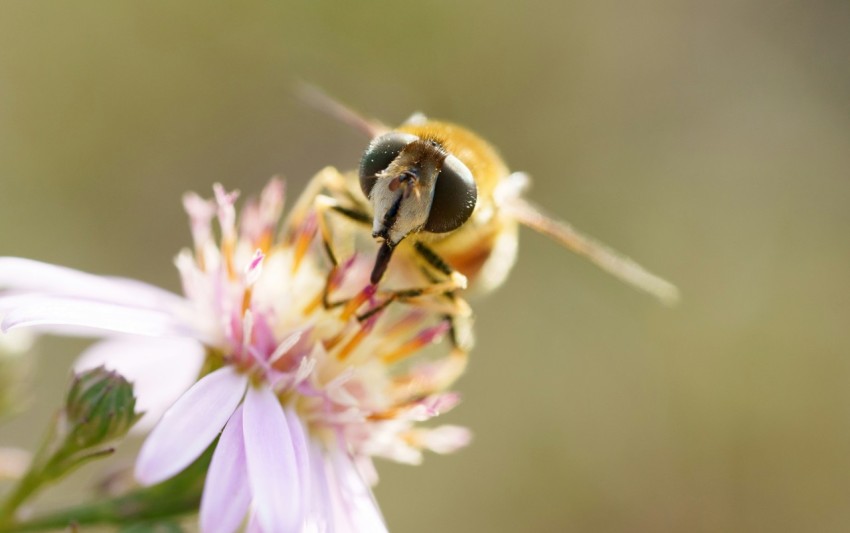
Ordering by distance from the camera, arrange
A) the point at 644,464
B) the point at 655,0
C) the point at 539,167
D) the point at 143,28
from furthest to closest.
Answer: the point at 655,0, the point at 539,167, the point at 143,28, the point at 644,464

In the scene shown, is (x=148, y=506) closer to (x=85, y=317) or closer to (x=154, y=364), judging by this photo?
(x=85, y=317)

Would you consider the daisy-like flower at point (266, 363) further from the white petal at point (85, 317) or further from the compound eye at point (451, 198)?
the compound eye at point (451, 198)

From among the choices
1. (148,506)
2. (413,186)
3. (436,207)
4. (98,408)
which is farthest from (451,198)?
(148,506)

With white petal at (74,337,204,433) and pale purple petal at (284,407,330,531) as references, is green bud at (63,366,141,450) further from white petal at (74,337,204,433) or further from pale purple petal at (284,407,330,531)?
white petal at (74,337,204,433)

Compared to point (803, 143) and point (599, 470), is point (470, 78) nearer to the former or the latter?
point (803, 143)

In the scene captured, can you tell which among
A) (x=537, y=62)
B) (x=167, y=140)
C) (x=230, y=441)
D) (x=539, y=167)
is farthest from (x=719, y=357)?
(x=230, y=441)
